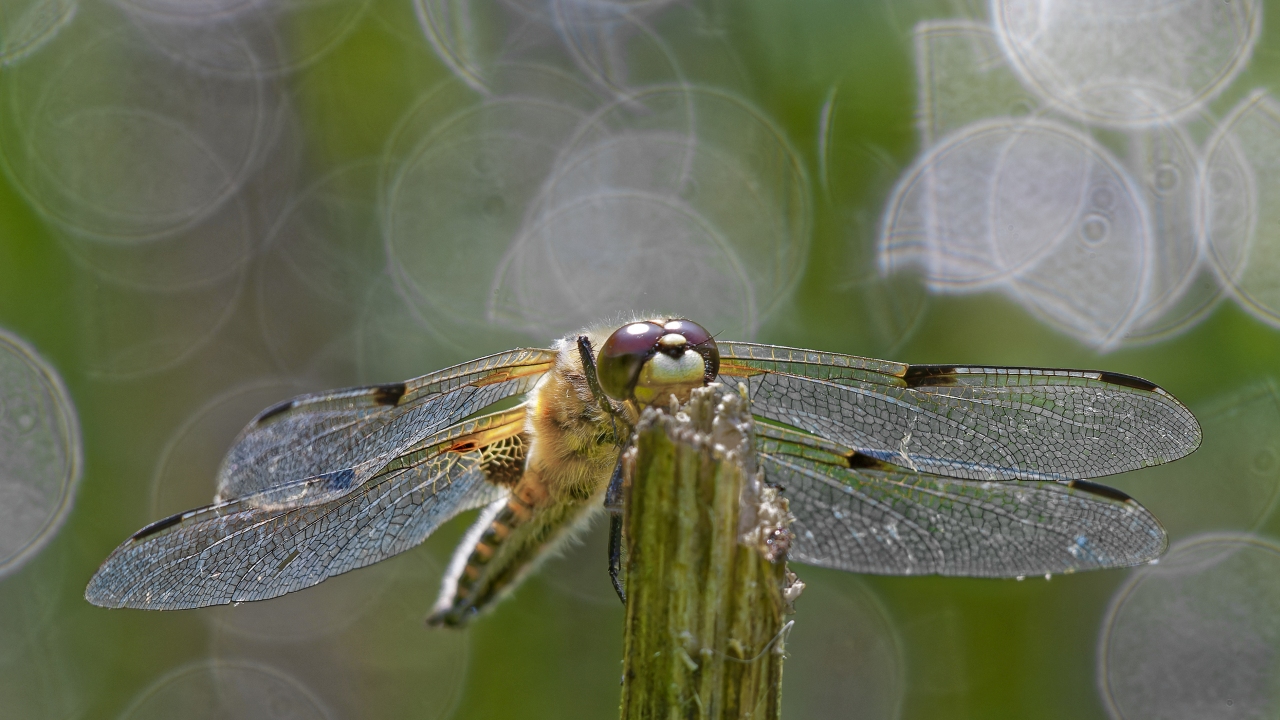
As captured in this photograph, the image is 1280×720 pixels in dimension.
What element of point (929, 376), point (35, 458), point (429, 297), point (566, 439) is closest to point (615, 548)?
point (566, 439)

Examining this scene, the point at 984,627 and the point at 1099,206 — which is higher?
the point at 1099,206

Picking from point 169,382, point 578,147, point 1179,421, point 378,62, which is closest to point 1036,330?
point 1179,421

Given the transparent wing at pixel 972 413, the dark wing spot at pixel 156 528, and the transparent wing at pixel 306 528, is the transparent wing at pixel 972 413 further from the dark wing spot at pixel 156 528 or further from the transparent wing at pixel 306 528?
the dark wing spot at pixel 156 528

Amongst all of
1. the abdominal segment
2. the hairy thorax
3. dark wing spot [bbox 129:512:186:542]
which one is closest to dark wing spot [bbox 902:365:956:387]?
the hairy thorax

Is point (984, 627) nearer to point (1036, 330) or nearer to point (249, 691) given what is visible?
point (1036, 330)

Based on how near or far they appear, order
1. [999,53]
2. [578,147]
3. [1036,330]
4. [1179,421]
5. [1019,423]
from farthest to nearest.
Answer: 1. [578,147]
2. [999,53]
3. [1036,330]
4. [1019,423]
5. [1179,421]

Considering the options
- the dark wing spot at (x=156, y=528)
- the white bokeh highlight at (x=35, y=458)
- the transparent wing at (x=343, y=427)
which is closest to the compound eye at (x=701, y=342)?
the transparent wing at (x=343, y=427)

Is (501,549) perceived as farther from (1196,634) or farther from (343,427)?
(1196,634)
